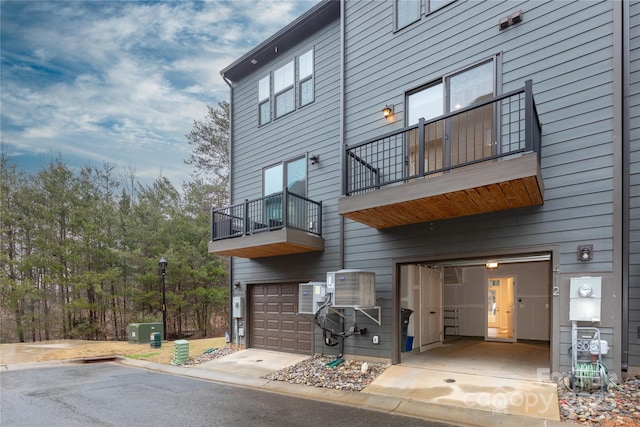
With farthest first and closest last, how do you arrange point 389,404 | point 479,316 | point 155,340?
point 155,340
point 479,316
point 389,404

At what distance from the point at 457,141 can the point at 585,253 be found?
2423 mm

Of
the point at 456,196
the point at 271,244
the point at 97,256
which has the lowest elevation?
the point at 97,256

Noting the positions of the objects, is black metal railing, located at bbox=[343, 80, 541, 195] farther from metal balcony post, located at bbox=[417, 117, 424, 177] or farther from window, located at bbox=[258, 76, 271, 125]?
window, located at bbox=[258, 76, 271, 125]

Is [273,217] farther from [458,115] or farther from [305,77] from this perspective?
[458,115]

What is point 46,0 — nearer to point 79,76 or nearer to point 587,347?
point 79,76

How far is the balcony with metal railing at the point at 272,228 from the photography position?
7.52m

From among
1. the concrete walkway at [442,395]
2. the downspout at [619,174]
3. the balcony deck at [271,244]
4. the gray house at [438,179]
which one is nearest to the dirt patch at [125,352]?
the gray house at [438,179]

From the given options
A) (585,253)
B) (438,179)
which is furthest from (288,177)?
(585,253)

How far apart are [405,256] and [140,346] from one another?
9439 mm

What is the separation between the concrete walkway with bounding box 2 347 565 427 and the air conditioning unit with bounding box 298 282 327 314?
52.5 inches

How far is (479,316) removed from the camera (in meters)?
10.8

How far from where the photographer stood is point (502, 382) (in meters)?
5.38

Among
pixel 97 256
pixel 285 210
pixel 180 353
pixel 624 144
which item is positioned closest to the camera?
pixel 624 144

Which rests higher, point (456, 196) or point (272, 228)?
point (456, 196)
